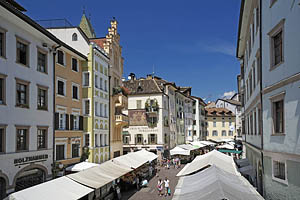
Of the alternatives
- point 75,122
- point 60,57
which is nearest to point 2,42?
point 60,57

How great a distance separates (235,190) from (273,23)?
20.9 feet

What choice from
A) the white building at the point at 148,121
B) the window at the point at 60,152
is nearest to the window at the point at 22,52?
the window at the point at 60,152

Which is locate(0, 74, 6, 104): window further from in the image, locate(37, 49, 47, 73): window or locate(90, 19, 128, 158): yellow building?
locate(90, 19, 128, 158): yellow building

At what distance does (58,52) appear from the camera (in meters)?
24.3

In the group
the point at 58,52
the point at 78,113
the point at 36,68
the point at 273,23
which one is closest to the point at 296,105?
the point at 273,23

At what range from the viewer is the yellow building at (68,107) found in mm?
23797

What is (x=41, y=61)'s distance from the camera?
71.0 ft

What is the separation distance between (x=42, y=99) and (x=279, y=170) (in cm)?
1542

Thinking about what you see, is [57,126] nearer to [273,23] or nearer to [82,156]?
[82,156]

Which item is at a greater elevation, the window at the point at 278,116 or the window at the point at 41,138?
the window at the point at 278,116

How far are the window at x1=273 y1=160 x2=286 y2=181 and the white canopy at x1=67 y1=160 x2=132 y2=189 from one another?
9.20 meters

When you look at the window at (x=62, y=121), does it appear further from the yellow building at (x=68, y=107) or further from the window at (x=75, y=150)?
the window at (x=75, y=150)

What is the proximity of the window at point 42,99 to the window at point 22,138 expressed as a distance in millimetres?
2207

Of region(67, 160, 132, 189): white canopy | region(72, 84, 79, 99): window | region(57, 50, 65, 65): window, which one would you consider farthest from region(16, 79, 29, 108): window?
region(72, 84, 79, 99): window
